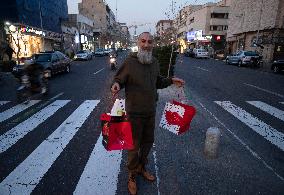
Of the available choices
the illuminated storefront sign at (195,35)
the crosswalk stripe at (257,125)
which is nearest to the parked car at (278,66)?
the crosswalk stripe at (257,125)

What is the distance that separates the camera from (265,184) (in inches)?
156

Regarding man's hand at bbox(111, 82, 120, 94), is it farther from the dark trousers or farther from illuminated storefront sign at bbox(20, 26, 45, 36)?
→ illuminated storefront sign at bbox(20, 26, 45, 36)

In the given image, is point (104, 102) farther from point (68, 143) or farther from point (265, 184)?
point (265, 184)

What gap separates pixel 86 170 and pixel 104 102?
5329mm

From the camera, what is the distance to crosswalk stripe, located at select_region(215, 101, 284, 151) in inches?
229

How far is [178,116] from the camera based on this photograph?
4281 mm

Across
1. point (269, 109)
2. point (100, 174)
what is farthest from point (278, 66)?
point (100, 174)

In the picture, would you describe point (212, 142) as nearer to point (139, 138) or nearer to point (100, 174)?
point (139, 138)

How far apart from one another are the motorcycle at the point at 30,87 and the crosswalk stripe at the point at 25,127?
1540mm

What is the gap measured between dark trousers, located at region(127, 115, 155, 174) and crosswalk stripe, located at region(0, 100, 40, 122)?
5268mm

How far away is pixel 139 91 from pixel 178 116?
A: 1.02 metres

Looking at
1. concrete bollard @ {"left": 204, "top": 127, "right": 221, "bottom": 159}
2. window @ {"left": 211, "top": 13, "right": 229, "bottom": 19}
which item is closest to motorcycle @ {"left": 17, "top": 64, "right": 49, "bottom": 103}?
concrete bollard @ {"left": 204, "top": 127, "right": 221, "bottom": 159}

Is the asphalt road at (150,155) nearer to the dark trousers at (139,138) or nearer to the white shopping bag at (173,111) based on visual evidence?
the dark trousers at (139,138)

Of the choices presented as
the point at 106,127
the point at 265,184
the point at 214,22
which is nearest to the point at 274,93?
the point at 265,184
